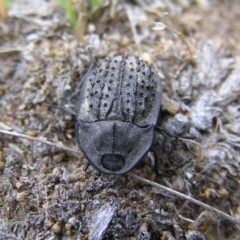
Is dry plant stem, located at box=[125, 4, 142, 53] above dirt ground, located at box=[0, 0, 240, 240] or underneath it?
above

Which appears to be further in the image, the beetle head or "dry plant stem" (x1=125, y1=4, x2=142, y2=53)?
"dry plant stem" (x1=125, y1=4, x2=142, y2=53)

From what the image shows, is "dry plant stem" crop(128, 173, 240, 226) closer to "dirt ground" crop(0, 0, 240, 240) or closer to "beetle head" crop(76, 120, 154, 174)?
"dirt ground" crop(0, 0, 240, 240)

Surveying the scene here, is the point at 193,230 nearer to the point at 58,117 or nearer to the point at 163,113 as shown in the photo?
the point at 163,113

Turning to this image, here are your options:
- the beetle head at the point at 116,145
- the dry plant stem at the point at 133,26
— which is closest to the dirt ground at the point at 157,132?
the dry plant stem at the point at 133,26

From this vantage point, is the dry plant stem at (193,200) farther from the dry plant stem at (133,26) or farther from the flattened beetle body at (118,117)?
the dry plant stem at (133,26)

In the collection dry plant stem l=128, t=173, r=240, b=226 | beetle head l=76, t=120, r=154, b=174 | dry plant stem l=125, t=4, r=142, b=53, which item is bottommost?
dry plant stem l=128, t=173, r=240, b=226

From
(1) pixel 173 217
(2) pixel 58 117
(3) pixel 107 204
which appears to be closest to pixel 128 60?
(2) pixel 58 117

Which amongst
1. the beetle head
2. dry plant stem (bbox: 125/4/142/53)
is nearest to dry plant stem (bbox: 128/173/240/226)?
the beetle head
